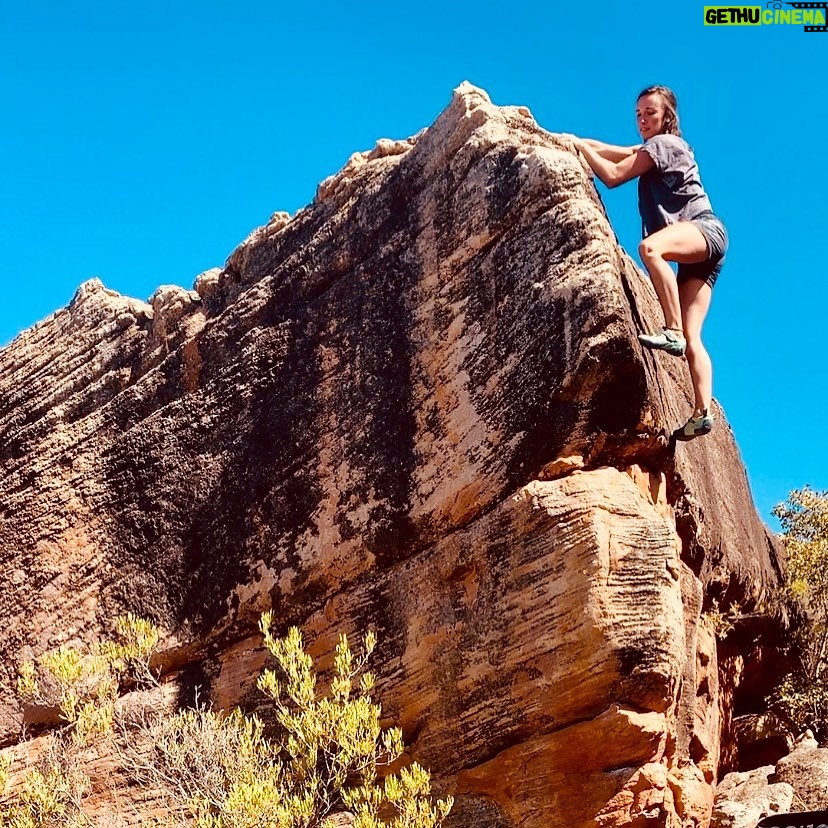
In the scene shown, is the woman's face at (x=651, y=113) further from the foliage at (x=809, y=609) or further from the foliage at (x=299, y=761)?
the foliage at (x=809, y=609)

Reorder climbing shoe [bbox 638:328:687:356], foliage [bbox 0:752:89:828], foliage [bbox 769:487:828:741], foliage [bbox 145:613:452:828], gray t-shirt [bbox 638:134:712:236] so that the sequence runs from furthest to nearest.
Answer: foliage [bbox 769:487:828:741]
gray t-shirt [bbox 638:134:712:236]
foliage [bbox 0:752:89:828]
climbing shoe [bbox 638:328:687:356]
foliage [bbox 145:613:452:828]

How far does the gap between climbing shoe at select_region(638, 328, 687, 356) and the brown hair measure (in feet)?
7.75

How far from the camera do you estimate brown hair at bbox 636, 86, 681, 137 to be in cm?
1113

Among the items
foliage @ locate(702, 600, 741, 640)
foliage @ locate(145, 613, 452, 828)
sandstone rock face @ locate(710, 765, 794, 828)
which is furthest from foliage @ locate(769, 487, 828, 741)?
foliage @ locate(145, 613, 452, 828)

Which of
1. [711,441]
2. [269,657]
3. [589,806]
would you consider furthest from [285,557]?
[711,441]

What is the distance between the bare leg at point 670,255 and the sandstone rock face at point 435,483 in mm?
366

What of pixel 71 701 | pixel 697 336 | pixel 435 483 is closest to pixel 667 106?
pixel 697 336

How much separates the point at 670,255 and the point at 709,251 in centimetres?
52

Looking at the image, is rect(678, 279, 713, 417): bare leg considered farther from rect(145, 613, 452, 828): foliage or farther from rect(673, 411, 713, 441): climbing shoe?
rect(145, 613, 452, 828): foliage

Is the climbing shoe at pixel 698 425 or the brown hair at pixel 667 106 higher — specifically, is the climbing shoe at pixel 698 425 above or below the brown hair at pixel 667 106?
below

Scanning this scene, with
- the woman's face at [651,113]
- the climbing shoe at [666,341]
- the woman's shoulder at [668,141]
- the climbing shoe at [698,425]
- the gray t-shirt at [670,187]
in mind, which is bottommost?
the climbing shoe at [698,425]

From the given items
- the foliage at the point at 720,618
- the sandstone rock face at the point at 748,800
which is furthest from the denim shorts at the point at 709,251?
the sandstone rock face at the point at 748,800

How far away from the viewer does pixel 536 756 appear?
9.37 metres

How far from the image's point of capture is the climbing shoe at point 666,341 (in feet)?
32.5
